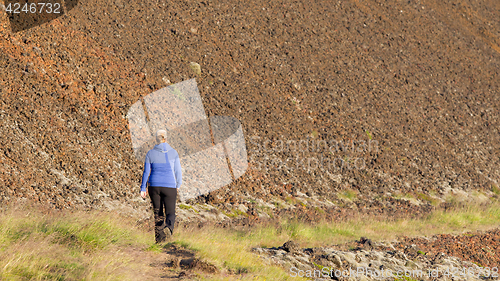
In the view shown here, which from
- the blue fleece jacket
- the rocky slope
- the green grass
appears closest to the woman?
the blue fleece jacket

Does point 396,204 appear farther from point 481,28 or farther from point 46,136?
point 481,28

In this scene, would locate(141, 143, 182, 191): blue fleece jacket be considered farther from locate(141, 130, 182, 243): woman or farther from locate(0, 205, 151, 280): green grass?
locate(0, 205, 151, 280): green grass

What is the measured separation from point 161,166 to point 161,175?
5.4 inches

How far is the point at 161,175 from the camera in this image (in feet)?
19.5

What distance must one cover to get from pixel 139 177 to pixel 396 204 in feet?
30.5

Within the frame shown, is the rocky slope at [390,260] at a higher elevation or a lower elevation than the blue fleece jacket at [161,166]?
lower

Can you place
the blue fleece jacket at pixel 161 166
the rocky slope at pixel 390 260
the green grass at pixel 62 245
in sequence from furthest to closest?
the rocky slope at pixel 390 260
the blue fleece jacket at pixel 161 166
the green grass at pixel 62 245

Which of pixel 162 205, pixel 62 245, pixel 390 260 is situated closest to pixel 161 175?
pixel 162 205

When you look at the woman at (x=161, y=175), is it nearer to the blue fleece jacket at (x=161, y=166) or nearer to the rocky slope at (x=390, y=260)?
the blue fleece jacket at (x=161, y=166)

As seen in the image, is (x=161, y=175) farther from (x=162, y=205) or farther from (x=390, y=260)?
(x=390, y=260)

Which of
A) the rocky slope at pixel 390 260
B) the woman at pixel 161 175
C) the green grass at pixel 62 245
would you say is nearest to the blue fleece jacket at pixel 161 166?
the woman at pixel 161 175

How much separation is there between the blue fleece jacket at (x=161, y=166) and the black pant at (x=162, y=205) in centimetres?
9

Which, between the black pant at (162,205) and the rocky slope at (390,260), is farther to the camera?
the rocky slope at (390,260)

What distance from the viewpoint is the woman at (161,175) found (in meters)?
5.90
